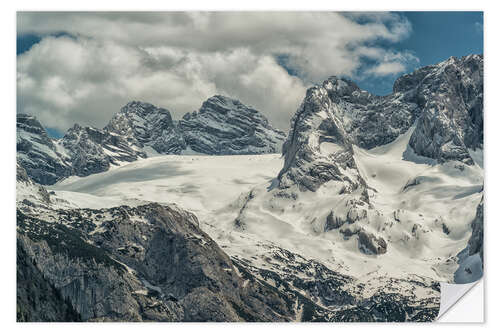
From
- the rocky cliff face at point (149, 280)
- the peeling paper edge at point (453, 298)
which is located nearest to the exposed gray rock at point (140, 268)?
the rocky cliff face at point (149, 280)

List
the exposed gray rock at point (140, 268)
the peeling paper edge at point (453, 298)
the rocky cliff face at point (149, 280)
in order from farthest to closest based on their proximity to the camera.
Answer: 1. the exposed gray rock at point (140, 268)
2. the rocky cliff face at point (149, 280)
3. the peeling paper edge at point (453, 298)

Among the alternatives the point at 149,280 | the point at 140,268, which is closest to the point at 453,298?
the point at 149,280

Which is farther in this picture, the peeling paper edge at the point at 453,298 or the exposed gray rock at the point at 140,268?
the exposed gray rock at the point at 140,268

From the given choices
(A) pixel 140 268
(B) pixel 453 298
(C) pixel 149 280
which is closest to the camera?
(B) pixel 453 298

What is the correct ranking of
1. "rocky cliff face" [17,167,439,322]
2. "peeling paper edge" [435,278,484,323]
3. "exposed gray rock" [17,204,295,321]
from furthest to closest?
1. "exposed gray rock" [17,204,295,321]
2. "rocky cliff face" [17,167,439,322]
3. "peeling paper edge" [435,278,484,323]

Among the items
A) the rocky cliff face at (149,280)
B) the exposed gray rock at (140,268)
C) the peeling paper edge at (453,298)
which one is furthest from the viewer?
the exposed gray rock at (140,268)

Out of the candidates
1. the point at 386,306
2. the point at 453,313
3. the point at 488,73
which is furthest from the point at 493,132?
the point at 386,306

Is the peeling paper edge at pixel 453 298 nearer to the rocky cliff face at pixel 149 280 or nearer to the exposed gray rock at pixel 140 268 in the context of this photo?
the rocky cliff face at pixel 149 280

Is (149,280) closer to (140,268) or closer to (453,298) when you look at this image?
(140,268)

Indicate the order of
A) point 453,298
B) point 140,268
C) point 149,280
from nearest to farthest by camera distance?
point 453,298 < point 149,280 < point 140,268

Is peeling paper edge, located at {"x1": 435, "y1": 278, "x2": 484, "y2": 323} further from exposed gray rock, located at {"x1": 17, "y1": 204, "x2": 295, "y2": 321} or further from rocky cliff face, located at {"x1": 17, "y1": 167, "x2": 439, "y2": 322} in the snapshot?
exposed gray rock, located at {"x1": 17, "y1": 204, "x2": 295, "y2": 321}

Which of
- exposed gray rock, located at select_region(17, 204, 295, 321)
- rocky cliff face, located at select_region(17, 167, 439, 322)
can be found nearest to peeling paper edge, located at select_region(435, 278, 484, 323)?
rocky cliff face, located at select_region(17, 167, 439, 322)
